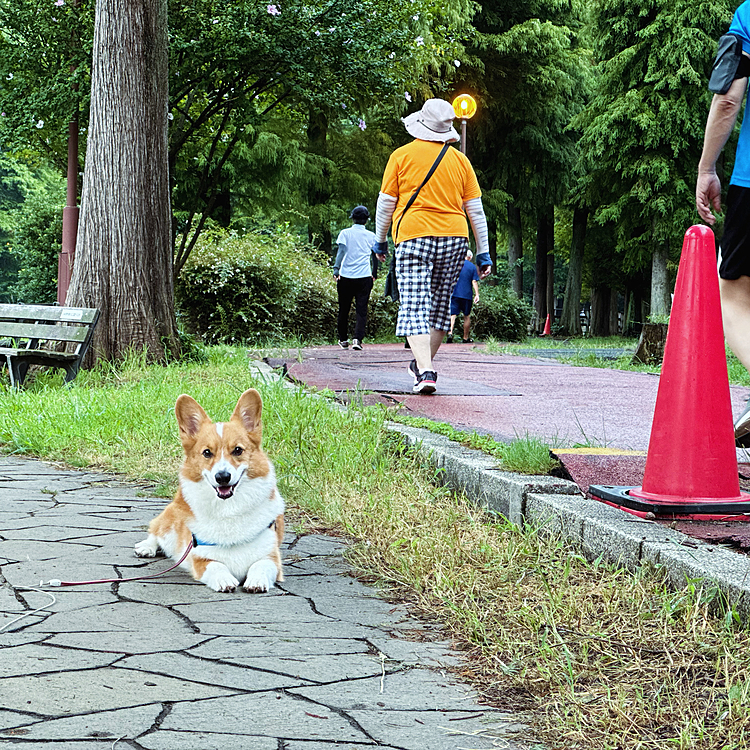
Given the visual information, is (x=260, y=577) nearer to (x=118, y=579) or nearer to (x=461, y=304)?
(x=118, y=579)

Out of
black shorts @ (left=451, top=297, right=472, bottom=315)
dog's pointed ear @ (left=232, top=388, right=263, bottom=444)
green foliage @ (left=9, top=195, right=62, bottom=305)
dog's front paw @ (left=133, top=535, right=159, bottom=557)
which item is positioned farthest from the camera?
green foliage @ (left=9, top=195, right=62, bottom=305)

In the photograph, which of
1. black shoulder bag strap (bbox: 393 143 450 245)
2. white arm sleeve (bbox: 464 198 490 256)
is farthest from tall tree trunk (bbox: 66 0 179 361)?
white arm sleeve (bbox: 464 198 490 256)

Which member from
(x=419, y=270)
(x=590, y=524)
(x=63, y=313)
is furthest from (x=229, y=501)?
(x=63, y=313)

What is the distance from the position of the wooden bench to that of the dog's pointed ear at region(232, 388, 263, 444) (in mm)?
5689

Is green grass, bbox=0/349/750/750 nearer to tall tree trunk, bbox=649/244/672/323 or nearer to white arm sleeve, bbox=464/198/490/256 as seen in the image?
white arm sleeve, bbox=464/198/490/256

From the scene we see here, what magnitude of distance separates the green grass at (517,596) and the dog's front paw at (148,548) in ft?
2.88

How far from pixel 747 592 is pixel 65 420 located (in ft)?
18.5

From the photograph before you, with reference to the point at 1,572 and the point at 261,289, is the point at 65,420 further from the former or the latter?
the point at 261,289

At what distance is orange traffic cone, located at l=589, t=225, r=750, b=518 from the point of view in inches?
150

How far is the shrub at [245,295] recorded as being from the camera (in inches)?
692

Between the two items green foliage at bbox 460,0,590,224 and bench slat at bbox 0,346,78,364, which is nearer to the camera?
bench slat at bbox 0,346,78,364

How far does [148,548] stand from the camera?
414 cm

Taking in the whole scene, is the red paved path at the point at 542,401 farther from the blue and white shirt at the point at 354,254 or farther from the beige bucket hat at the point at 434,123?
the beige bucket hat at the point at 434,123

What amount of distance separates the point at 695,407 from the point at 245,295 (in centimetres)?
1465
